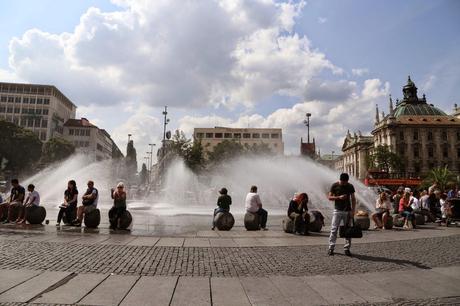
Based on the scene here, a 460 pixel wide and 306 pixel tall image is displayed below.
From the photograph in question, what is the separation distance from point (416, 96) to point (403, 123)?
27.3 meters

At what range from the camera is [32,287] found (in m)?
5.42

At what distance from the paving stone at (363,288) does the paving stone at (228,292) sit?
198 centimetres

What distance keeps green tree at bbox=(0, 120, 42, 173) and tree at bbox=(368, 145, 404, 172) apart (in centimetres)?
8805

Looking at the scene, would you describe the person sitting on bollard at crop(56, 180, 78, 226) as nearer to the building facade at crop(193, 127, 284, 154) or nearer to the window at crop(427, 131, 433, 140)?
the window at crop(427, 131, 433, 140)

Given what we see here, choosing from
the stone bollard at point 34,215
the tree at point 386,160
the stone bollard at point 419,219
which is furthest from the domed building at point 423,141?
the stone bollard at point 34,215

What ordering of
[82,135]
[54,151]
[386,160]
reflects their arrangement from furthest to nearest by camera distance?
[82,135]
[386,160]
[54,151]

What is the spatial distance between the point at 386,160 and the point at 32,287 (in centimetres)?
9935

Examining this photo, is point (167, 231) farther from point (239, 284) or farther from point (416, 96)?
point (416, 96)

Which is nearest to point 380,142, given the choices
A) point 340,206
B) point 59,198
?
point 59,198

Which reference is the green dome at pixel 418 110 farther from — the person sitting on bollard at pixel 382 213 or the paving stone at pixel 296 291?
the paving stone at pixel 296 291

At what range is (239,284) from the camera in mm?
5930

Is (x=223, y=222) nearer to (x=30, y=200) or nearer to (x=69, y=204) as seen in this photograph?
(x=69, y=204)

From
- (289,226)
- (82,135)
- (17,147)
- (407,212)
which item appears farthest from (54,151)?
(407,212)

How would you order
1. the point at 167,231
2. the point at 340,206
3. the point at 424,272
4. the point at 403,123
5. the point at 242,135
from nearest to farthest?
the point at 424,272 → the point at 340,206 → the point at 167,231 → the point at 403,123 → the point at 242,135
